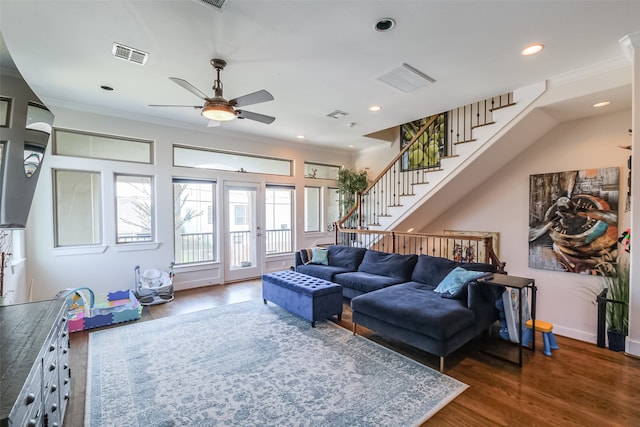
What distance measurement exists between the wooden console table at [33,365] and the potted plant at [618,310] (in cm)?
473

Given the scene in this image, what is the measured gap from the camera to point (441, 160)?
4.50 metres

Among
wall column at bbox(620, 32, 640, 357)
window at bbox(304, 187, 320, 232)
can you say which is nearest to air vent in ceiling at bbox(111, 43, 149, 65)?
window at bbox(304, 187, 320, 232)

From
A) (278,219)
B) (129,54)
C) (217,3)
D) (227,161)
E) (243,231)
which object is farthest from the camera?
(278,219)

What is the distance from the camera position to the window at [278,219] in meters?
6.53

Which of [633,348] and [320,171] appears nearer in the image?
[633,348]

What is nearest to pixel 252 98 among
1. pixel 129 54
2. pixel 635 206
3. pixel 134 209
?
pixel 129 54

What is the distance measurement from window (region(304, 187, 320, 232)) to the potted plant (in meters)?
5.38

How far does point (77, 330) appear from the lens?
3500 mm

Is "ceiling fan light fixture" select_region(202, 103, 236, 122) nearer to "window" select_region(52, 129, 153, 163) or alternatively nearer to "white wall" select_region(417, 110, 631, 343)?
"window" select_region(52, 129, 153, 163)

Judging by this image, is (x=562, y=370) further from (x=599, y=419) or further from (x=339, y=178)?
(x=339, y=178)

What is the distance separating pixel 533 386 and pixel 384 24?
3307mm

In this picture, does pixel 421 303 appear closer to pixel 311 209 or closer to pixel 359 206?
pixel 359 206

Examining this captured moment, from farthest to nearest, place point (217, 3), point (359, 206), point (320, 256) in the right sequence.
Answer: point (359, 206)
point (320, 256)
point (217, 3)

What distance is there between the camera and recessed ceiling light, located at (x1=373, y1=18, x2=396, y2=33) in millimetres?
2361
